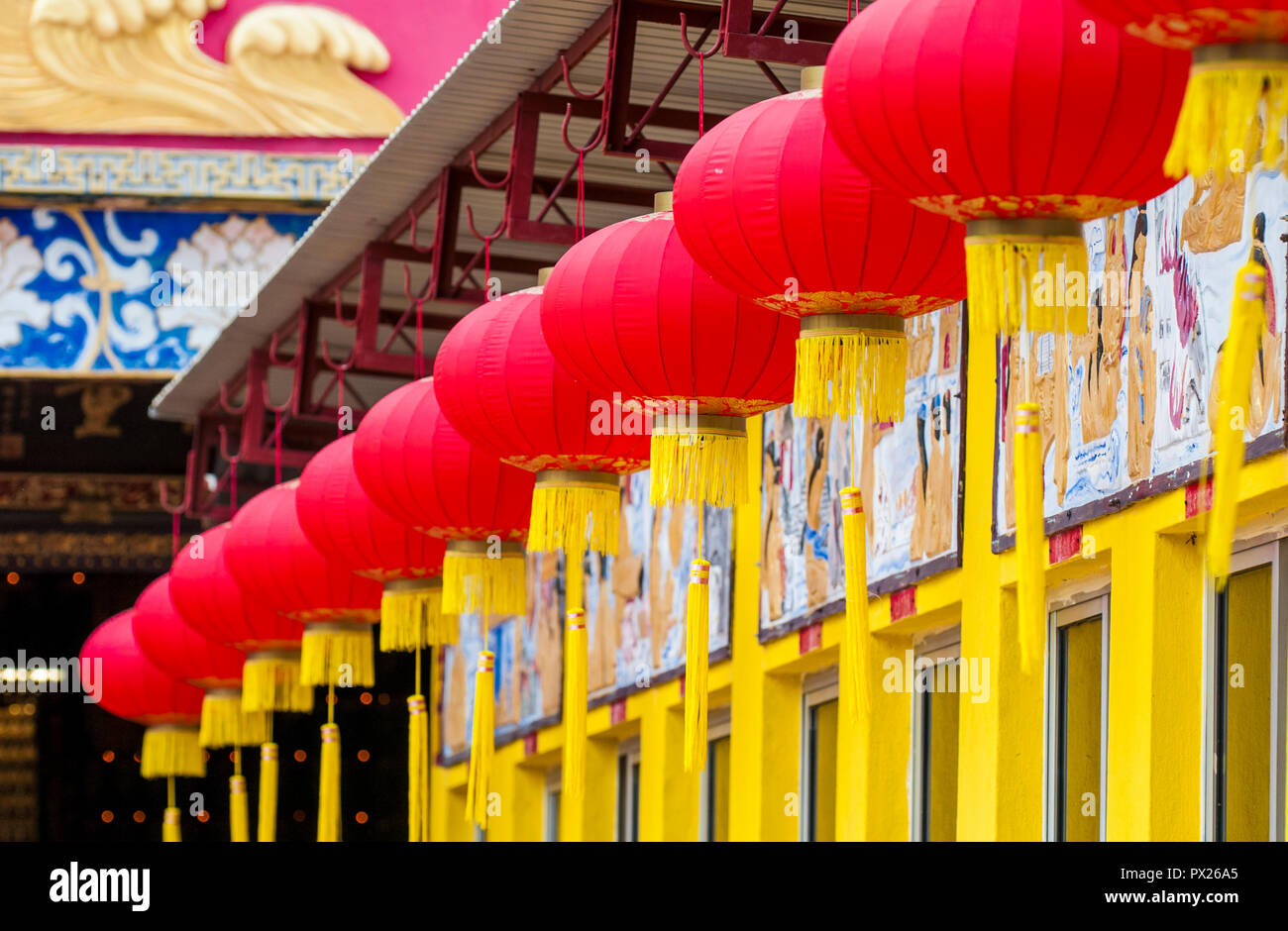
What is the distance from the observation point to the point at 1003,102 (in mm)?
5359

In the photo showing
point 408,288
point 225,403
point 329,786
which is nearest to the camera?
point 329,786

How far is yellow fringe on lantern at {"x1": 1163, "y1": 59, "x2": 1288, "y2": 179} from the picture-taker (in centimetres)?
482

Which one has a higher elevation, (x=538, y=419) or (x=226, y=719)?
(x=538, y=419)

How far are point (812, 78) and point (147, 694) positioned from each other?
9.90 metres

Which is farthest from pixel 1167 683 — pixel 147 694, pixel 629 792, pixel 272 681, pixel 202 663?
pixel 147 694

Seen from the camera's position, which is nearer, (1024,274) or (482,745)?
(1024,274)

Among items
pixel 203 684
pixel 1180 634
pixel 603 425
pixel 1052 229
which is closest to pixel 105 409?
pixel 203 684

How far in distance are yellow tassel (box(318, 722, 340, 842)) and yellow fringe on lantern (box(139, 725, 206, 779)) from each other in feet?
11.3

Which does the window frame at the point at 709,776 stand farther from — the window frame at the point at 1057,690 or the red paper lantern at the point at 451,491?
the window frame at the point at 1057,690

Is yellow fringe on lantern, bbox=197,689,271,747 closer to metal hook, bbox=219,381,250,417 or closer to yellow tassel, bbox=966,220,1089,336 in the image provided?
metal hook, bbox=219,381,250,417

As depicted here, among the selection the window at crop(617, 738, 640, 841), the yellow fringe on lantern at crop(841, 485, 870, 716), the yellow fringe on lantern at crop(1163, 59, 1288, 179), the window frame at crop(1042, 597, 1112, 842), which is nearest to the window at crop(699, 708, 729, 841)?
the window at crop(617, 738, 640, 841)

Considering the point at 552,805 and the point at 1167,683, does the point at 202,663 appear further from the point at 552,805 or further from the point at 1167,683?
the point at 1167,683
